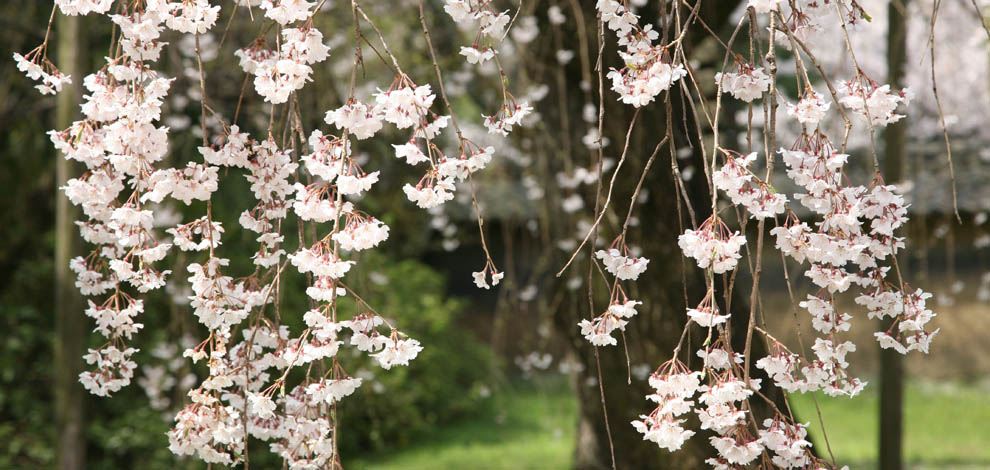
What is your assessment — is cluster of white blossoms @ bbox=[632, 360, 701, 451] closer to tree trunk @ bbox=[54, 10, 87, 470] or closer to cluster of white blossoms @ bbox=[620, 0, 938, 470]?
cluster of white blossoms @ bbox=[620, 0, 938, 470]

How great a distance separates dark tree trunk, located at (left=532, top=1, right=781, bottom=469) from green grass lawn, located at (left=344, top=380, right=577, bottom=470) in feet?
4.16

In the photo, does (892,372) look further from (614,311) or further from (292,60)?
(292,60)

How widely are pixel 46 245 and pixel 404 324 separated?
1843 mm

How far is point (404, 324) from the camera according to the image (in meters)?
5.13

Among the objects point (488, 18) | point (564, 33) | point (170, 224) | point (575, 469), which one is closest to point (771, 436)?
point (488, 18)

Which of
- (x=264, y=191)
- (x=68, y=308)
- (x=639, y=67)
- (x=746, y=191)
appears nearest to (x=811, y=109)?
(x=746, y=191)

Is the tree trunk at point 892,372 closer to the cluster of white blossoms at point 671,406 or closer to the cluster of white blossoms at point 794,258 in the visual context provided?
the cluster of white blossoms at point 794,258

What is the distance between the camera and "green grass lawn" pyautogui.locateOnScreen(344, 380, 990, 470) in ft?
15.5

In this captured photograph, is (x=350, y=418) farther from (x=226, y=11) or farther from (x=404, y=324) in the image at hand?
(x=226, y=11)

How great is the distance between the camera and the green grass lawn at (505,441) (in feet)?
15.5

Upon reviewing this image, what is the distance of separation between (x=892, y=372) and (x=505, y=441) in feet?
7.48

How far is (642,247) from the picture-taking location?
2.65 meters

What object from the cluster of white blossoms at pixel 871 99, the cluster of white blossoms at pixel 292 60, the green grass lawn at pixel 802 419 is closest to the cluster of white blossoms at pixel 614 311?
the cluster of white blossoms at pixel 871 99

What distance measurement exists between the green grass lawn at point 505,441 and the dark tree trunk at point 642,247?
1268mm
